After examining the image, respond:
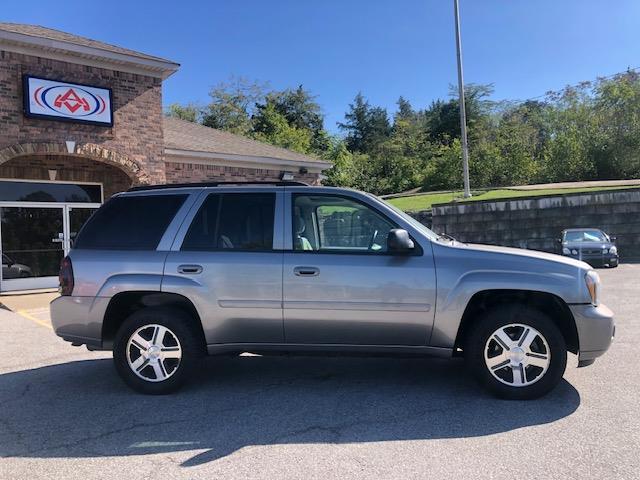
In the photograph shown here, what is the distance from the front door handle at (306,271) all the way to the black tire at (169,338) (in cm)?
106

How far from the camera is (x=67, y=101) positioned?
1180 centimetres

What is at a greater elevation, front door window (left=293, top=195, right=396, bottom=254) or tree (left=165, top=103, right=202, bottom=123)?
tree (left=165, top=103, right=202, bottom=123)

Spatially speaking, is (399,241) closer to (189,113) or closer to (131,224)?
(131,224)

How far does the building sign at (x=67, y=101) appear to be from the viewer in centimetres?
1129

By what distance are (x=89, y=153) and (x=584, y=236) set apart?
14.5 meters

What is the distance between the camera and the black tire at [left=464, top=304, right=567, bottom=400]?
4.40 metres

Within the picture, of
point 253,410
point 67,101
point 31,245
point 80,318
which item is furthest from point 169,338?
point 31,245

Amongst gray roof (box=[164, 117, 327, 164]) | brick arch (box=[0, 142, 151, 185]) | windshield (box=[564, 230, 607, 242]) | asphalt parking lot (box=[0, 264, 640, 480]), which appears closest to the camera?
asphalt parking lot (box=[0, 264, 640, 480])

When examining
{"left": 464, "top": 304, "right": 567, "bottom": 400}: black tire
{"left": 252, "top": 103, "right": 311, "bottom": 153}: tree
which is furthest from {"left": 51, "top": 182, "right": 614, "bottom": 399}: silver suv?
{"left": 252, "top": 103, "right": 311, "bottom": 153}: tree

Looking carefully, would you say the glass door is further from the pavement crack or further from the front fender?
the front fender

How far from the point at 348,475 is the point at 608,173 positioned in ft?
112

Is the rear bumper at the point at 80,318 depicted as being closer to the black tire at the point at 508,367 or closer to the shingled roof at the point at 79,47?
the black tire at the point at 508,367

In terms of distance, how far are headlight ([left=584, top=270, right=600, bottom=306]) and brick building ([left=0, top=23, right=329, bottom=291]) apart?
10.9 meters

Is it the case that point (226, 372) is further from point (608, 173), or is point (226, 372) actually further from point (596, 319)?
point (608, 173)
